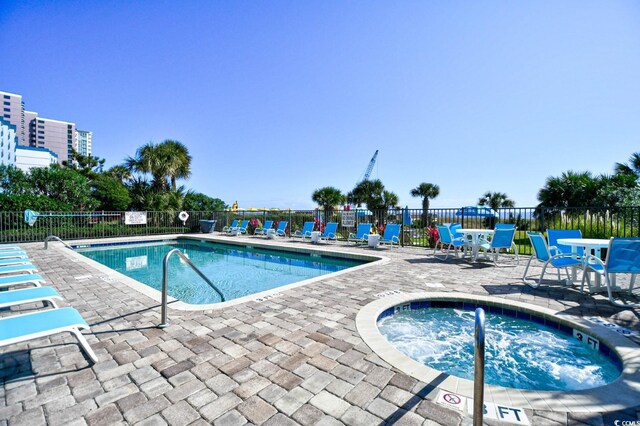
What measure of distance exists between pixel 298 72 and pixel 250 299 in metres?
11.7

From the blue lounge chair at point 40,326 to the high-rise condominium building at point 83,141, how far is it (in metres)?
147

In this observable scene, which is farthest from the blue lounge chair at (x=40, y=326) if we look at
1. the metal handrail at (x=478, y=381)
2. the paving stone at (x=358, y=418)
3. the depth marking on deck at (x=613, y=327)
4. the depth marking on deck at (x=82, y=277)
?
the depth marking on deck at (x=613, y=327)

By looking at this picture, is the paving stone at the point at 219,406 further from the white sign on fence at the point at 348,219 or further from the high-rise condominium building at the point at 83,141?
the high-rise condominium building at the point at 83,141

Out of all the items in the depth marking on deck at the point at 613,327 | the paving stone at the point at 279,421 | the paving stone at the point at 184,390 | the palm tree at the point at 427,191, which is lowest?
the paving stone at the point at 184,390

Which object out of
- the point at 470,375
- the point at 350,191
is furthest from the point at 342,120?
the point at 350,191

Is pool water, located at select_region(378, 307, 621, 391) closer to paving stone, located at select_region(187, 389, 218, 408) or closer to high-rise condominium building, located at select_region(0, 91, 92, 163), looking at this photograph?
paving stone, located at select_region(187, 389, 218, 408)

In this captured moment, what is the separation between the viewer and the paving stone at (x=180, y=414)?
1.70 m

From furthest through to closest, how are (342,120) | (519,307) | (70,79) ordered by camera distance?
1. (342,120)
2. (70,79)
3. (519,307)

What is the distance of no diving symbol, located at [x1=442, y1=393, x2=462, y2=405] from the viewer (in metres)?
1.87

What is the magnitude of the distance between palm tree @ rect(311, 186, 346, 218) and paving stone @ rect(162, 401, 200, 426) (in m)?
29.1

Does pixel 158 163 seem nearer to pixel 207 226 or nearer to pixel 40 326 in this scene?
pixel 207 226

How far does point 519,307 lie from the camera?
153 inches

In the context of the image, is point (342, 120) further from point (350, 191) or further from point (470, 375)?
point (350, 191)

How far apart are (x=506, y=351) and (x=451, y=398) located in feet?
5.54
